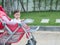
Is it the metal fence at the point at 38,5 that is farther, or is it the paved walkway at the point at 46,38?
the metal fence at the point at 38,5

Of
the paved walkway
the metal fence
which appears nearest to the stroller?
the paved walkway

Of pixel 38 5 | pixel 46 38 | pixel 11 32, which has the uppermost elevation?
pixel 11 32

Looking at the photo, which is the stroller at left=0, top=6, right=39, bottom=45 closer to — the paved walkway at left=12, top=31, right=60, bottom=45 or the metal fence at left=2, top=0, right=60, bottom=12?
the paved walkway at left=12, top=31, right=60, bottom=45

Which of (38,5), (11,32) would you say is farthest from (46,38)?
(38,5)

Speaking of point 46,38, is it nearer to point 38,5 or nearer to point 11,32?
point 11,32

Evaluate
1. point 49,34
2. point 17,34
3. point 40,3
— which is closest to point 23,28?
point 17,34

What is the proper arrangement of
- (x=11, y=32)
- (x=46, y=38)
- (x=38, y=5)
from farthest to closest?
(x=38, y=5) < (x=46, y=38) < (x=11, y=32)

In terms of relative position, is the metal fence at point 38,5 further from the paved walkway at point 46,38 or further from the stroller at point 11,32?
the stroller at point 11,32

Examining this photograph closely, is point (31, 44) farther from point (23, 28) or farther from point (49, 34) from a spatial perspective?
point (49, 34)

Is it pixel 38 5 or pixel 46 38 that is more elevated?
pixel 38 5

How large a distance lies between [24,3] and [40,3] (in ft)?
2.43

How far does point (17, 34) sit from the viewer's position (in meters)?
6.23

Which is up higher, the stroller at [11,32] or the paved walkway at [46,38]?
the stroller at [11,32]

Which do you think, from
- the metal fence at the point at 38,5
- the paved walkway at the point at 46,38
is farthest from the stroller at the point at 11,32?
the metal fence at the point at 38,5
